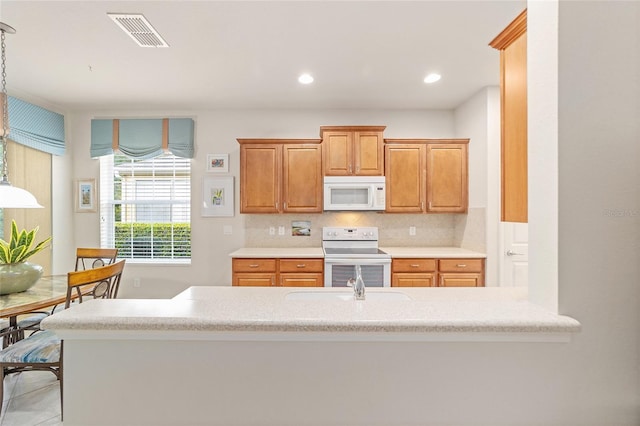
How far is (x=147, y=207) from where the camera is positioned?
4266 millimetres

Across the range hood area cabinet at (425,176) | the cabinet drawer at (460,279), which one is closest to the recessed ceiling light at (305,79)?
the range hood area cabinet at (425,176)

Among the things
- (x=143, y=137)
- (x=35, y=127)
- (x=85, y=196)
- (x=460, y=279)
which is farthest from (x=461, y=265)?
(x=35, y=127)

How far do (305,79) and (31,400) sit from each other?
10.8ft

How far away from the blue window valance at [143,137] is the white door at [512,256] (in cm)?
381

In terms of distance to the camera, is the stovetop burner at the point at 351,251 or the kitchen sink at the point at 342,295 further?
the stovetop burner at the point at 351,251

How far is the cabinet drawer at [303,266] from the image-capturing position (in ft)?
11.4

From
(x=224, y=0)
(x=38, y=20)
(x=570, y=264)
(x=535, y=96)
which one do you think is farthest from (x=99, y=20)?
(x=570, y=264)

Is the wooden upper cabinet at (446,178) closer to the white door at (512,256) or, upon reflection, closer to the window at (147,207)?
the white door at (512,256)

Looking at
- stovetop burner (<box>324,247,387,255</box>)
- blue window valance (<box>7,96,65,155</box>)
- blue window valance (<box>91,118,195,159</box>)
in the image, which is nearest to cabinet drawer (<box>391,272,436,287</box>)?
stovetop burner (<box>324,247,387,255</box>)

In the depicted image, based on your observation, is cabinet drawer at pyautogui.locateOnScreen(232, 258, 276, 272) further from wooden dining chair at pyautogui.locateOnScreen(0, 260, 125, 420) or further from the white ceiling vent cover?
the white ceiling vent cover

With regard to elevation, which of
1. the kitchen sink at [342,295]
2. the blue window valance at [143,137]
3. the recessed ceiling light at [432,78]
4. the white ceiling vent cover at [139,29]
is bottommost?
the kitchen sink at [342,295]

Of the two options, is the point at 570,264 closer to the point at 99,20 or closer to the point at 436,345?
the point at 436,345

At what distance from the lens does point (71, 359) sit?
0.93 meters

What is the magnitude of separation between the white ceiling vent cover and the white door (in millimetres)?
3610
